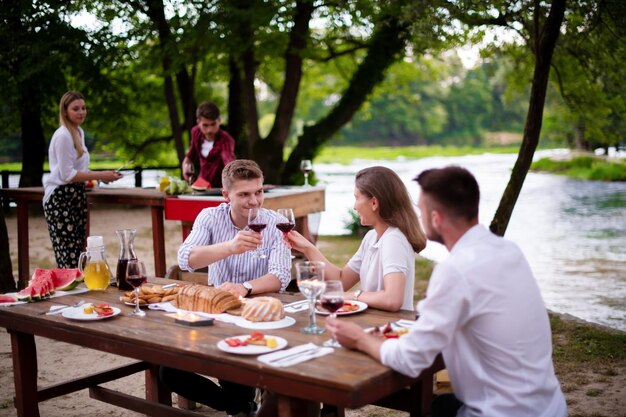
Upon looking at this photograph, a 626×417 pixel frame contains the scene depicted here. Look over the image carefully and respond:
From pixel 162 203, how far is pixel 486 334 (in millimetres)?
5750

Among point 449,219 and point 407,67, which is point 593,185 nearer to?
point 407,67

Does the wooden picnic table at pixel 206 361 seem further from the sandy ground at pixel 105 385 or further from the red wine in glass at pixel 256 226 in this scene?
the sandy ground at pixel 105 385

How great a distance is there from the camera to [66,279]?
4207mm

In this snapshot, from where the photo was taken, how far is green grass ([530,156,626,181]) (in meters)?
28.6

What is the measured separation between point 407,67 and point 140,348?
692 inches

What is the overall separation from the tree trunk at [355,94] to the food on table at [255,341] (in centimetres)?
1212

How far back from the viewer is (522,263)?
9.21ft

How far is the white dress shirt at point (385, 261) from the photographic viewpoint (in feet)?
12.1

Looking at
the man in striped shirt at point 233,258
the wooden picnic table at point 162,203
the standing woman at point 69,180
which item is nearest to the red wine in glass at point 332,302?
the man in striped shirt at point 233,258

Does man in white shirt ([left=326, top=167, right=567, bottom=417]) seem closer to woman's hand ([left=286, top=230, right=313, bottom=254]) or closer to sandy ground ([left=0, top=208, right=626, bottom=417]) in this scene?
woman's hand ([left=286, top=230, right=313, bottom=254])

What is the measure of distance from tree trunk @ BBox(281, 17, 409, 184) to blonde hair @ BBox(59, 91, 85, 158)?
8.21 m

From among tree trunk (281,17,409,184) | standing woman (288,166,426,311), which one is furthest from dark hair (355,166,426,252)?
tree trunk (281,17,409,184)

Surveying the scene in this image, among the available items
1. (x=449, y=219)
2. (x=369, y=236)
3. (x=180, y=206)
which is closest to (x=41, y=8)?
(x=180, y=206)

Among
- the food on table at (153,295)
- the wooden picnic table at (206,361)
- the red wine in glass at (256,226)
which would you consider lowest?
the wooden picnic table at (206,361)
